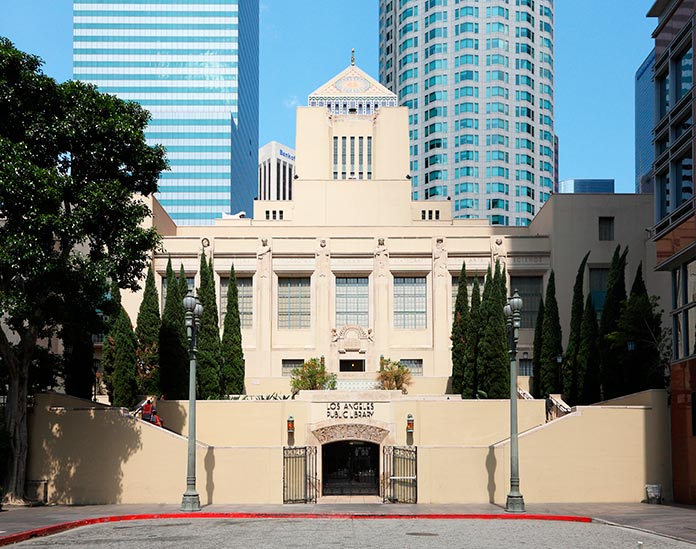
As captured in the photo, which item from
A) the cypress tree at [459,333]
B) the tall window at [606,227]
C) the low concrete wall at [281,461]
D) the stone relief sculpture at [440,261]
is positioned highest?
the tall window at [606,227]

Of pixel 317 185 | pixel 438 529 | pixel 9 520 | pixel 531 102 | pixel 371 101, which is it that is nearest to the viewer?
pixel 438 529

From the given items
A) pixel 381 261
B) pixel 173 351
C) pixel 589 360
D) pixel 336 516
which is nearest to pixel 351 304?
pixel 381 261

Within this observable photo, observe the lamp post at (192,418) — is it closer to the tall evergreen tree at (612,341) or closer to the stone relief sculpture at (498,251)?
the tall evergreen tree at (612,341)

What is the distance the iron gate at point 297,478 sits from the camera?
32156mm

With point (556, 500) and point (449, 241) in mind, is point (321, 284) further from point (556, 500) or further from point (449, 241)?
point (556, 500)

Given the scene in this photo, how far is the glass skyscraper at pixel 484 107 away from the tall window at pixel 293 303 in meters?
74.6

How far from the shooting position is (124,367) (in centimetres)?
4262

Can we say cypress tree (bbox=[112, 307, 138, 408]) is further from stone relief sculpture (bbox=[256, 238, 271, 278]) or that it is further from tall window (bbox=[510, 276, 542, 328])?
tall window (bbox=[510, 276, 542, 328])

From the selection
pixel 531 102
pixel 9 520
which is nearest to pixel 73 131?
pixel 9 520

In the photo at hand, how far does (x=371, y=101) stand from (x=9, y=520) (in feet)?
225

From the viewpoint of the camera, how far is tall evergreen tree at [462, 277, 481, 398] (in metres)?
47.6

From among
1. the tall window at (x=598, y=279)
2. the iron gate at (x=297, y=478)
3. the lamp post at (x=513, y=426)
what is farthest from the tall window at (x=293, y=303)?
the lamp post at (x=513, y=426)

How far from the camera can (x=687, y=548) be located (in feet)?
64.7

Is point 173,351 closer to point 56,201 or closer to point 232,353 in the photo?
point 232,353
